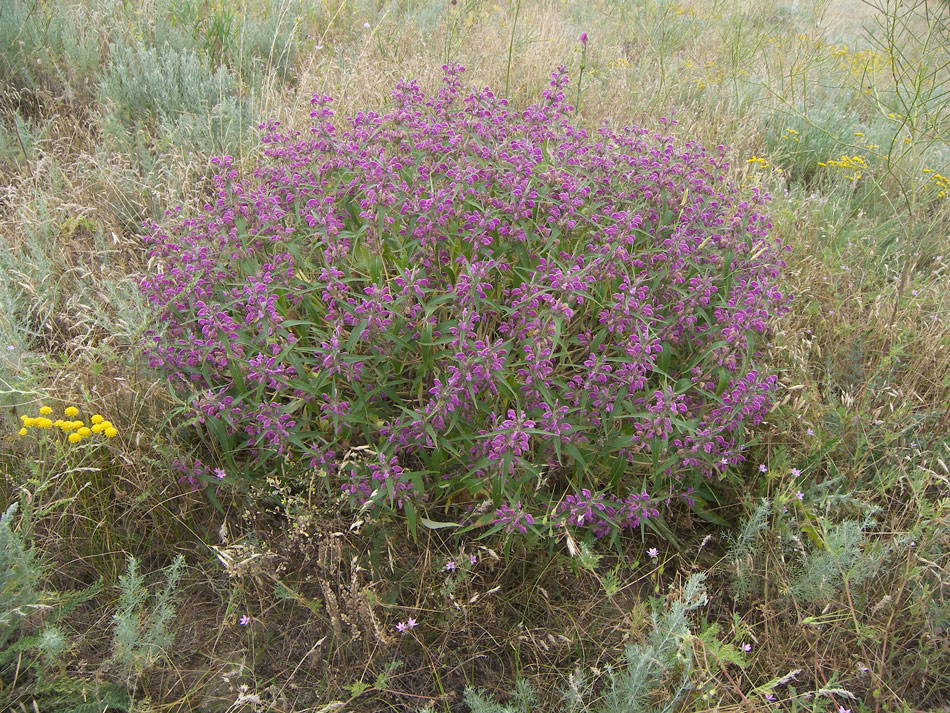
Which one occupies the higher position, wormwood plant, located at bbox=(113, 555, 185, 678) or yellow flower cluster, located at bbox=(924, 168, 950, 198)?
yellow flower cluster, located at bbox=(924, 168, 950, 198)

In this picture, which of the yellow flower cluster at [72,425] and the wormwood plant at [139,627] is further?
the yellow flower cluster at [72,425]

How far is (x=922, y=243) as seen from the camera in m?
4.20

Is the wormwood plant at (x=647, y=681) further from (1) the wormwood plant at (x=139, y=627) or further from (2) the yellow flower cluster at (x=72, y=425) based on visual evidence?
(2) the yellow flower cluster at (x=72, y=425)

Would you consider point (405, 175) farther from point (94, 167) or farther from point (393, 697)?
point (94, 167)

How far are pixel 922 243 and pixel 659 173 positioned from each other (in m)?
2.56

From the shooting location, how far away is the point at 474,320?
87.4 inches

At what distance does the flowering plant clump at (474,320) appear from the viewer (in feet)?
7.09

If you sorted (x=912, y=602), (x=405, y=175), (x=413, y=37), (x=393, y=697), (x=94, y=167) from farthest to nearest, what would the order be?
(x=413, y=37) < (x=94, y=167) < (x=405, y=175) < (x=912, y=602) < (x=393, y=697)

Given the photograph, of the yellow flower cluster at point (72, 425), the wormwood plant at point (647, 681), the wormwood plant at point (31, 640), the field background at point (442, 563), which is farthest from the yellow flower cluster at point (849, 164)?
the wormwood plant at point (31, 640)

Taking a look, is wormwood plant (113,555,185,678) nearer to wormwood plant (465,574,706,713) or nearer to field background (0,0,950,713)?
field background (0,0,950,713)

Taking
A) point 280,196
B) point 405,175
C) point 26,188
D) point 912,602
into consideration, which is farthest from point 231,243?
point 912,602

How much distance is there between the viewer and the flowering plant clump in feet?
7.09

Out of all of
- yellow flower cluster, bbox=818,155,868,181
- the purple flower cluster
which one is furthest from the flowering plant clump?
yellow flower cluster, bbox=818,155,868,181

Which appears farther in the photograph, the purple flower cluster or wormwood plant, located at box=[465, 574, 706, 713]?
the purple flower cluster
